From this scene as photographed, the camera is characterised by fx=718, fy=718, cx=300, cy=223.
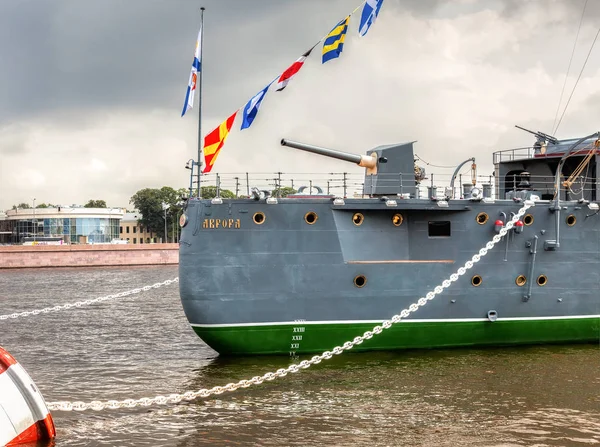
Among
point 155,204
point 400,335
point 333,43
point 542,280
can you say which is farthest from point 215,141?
point 155,204

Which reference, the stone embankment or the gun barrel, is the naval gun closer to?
the gun barrel

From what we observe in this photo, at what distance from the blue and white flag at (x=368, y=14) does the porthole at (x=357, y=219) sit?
5144 mm

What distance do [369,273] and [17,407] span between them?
1036cm

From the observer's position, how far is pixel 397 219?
20953mm

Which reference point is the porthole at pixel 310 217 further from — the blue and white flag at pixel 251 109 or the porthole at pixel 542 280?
the porthole at pixel 542 280

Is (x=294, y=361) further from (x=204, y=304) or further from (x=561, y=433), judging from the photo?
(x=561, y=433)

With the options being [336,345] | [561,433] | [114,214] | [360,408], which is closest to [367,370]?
[336,345]

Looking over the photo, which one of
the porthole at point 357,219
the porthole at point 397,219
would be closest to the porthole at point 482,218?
the porthole at point 397,219

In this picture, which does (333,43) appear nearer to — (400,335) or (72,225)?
(400,335)

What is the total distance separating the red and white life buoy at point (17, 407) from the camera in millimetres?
13023

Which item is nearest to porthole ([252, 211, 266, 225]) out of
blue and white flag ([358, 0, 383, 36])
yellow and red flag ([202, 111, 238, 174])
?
yellow and red flag ([202, 111, 238, 174])

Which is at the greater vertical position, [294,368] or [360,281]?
[360,281]

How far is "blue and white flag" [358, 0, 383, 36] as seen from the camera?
20.5 metres

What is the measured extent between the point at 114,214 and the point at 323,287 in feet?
433
